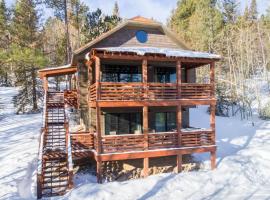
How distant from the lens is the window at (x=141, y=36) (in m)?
18.7

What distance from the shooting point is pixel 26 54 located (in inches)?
1078

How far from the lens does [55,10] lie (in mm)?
35156

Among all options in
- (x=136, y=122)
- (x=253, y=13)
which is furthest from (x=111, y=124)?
(x=253, y=13)

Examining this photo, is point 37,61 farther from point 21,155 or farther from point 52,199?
point 52,199

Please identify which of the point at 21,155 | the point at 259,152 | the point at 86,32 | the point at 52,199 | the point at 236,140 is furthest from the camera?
→ the point at 86,32

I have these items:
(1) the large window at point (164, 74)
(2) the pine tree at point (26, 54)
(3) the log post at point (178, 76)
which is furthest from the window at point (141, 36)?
(2) the pine tree at point (26, 54)

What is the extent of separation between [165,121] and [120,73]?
15.0ft

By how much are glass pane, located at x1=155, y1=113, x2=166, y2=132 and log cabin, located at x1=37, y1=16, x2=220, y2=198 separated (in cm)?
7

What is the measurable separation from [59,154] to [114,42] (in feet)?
26.4

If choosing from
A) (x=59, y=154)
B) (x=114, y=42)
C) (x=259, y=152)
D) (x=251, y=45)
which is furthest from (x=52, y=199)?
(x=251, y=45)

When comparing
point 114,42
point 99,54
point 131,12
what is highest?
point 131,12

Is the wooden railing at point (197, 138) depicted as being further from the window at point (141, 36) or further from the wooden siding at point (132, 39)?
the window at point (141, 36)

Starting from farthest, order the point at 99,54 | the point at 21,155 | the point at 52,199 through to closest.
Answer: the point at 21,155 → the point at 99,54 → the point at 52,199

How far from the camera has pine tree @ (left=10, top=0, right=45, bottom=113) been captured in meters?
27.8
